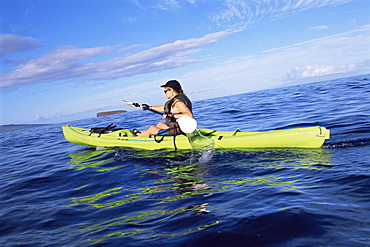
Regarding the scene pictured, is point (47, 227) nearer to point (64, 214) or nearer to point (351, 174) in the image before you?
point (64, 214)

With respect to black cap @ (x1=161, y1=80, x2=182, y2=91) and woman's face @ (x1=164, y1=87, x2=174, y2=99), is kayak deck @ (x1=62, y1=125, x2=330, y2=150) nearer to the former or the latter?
woman's face @ (x1=164, y1=87, x2=174, y2=99)

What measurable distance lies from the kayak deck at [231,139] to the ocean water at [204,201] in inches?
9.6

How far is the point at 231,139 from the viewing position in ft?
21.3

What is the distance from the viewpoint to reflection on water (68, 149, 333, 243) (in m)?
3.19

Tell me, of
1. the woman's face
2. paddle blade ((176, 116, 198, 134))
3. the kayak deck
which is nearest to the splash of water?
the kayak deck

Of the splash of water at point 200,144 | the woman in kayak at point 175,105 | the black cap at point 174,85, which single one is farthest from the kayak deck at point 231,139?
the black cap at point 174,85

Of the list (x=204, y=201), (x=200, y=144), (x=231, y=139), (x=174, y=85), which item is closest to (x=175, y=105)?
(x=174, y=85)

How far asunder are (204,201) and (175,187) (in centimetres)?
88

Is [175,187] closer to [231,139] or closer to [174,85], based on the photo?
[231,139]

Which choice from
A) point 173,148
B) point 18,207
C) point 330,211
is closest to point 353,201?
point 330,211

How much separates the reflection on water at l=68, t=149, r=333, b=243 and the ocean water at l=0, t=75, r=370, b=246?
0.6 inches

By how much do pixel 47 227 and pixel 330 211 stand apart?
140 inches

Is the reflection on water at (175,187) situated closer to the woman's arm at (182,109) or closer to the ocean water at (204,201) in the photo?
the ocean water at (204,201)

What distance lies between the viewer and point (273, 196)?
3568 millimetres
